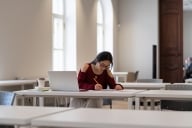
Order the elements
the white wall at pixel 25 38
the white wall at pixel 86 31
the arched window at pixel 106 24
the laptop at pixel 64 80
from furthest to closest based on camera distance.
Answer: the arched window at pixel 106 24 < the white wall at pixel 86 31 < the white wall at pixel 25 38 < the laptop at pixel 64 80

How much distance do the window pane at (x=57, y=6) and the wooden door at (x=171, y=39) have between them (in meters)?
3.86

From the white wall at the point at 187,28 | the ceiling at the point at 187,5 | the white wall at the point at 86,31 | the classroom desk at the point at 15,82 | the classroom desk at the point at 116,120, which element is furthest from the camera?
the white wall at the point at 187,28

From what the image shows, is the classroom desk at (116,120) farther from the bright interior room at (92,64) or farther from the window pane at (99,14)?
the window pane at (99,14)

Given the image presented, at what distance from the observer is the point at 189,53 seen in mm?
17750

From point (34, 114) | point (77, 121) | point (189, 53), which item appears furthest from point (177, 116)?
point (189, 53)

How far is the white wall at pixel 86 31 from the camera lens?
8617 millimetres

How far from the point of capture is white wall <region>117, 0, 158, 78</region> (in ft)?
36.0

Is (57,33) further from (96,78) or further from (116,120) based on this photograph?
(116,120)

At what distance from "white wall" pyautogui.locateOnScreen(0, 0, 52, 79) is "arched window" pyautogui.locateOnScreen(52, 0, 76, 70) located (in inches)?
31.3

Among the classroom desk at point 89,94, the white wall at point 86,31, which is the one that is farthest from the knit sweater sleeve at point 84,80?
the white wall at point 86,31

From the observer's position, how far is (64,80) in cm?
388

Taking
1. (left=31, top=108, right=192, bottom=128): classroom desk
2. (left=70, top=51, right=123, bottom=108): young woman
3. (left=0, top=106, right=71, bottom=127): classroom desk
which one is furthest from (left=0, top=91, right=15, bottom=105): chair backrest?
(left=70, top=51, right=123, bottom=108): young woman

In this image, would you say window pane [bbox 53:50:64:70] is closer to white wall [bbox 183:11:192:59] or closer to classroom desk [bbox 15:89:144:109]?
classroom desk [bbox 15:89:144:109]

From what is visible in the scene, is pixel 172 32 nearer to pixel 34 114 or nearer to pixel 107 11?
pixel 107 11
